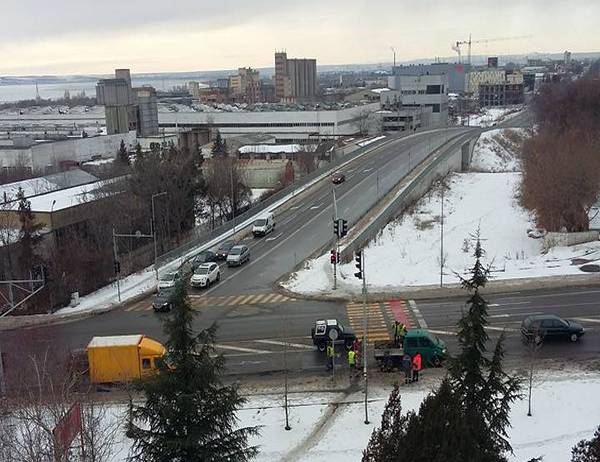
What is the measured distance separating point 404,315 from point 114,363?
1380 centimetres

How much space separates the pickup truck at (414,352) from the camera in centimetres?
2552

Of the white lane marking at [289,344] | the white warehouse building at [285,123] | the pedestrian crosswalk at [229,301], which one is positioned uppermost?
the white warehouse building at [285,123]

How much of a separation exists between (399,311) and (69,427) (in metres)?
19.0

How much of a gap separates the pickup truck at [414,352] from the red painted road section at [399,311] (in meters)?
4.39

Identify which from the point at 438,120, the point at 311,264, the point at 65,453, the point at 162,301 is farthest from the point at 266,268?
the point at 438,120

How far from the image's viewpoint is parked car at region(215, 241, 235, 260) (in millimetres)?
44031

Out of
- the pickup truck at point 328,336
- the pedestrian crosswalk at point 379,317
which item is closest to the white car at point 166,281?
the pedestrian crosswalk at point 379,317

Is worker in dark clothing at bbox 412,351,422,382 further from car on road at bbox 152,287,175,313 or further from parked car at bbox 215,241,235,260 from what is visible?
parked car at bbox 215,241,235,260

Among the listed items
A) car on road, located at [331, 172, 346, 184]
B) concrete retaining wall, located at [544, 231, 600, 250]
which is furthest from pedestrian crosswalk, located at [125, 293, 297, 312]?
car on road, located at [331, 172, 346, 184]

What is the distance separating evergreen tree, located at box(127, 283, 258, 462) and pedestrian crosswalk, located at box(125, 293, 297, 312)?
73.1ft

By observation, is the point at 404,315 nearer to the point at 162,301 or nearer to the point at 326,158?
the point at 162,301

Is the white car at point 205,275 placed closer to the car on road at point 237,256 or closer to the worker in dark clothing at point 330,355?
the car on road at point 237,256

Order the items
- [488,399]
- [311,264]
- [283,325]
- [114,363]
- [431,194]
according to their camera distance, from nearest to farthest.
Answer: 1. [488,399]
2. [114,363]
3. [283,325]
4. [311,264]
5. [431,194]

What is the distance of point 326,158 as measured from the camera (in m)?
92.9
